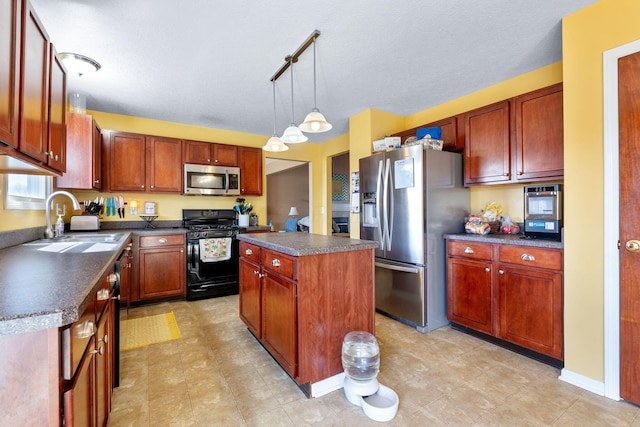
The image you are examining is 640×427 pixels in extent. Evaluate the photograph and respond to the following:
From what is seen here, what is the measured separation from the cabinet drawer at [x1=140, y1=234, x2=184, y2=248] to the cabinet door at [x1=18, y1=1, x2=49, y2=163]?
2129 mm

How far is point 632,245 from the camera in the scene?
1.62m

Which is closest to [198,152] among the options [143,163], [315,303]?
[143,163]

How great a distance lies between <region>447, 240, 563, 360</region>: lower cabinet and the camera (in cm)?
204

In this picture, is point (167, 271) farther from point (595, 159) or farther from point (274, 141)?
point (595, 159)

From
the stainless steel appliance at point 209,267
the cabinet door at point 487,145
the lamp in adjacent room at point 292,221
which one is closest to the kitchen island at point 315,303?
the cabinet door at point 487,145

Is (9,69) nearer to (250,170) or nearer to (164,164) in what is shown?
(164,164)

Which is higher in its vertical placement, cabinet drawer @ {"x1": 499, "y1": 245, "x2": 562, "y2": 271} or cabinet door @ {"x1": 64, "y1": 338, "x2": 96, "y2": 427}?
cabinet drawer @ {"x1": 499, "y1": 245, "x2": 562, "y2": 271}

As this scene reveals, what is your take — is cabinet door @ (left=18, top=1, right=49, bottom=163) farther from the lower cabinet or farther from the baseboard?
the baseboard

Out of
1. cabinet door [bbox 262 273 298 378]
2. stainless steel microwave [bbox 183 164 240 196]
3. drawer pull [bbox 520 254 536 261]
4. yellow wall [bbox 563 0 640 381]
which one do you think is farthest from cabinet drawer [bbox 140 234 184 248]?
yellow wall [bbox 563 0 640 381]

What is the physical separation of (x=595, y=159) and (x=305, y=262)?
188 centimetres

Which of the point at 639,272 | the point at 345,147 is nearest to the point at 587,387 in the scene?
the point at 639,272

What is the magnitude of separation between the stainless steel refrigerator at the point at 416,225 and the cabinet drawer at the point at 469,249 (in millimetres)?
105

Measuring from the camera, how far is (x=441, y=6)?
5.97ft

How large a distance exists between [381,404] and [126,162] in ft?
12.4
